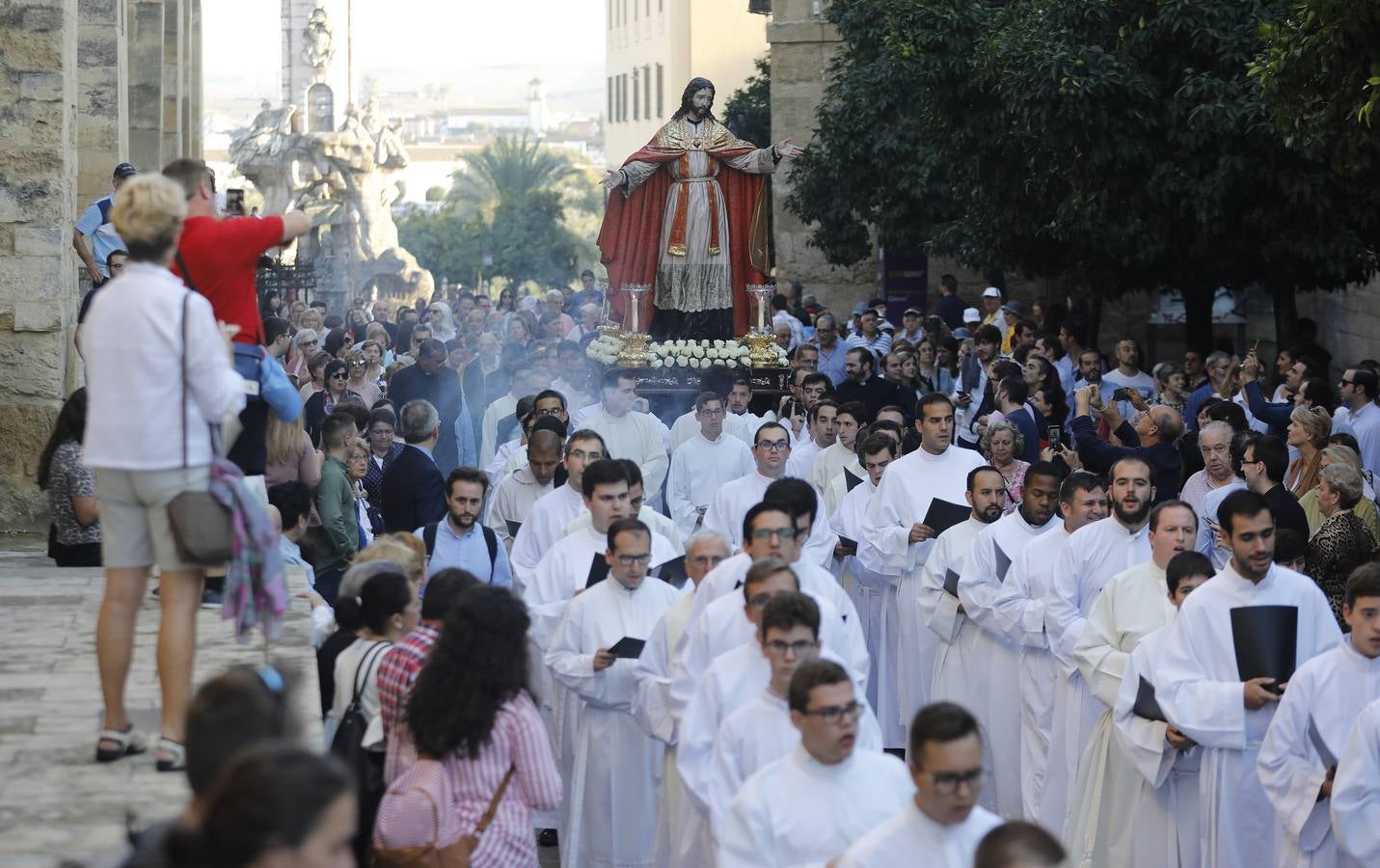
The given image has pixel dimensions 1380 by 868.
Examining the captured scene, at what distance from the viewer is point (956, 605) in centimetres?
1064

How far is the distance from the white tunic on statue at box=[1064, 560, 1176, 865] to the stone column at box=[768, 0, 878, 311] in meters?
22.2

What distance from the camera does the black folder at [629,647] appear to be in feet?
27.7

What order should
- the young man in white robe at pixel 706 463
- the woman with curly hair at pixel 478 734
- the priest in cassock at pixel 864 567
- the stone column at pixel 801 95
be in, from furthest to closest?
the stone column at pixel 801 95
the young man in white robe at pixel 706 463
the priest in cassock at pixel 864 567
the woman with curly hair at pixel 478 734

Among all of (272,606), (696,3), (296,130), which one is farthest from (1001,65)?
(696,3)

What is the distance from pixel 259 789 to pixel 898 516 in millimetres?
8456

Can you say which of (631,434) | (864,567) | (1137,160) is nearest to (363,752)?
(864,567)

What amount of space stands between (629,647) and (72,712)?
2.44 meters

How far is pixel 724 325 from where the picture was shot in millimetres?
17250

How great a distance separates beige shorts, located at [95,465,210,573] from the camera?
231 inches

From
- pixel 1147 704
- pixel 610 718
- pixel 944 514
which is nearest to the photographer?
pixel 1147 704

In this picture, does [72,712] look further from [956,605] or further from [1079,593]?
[956,605]

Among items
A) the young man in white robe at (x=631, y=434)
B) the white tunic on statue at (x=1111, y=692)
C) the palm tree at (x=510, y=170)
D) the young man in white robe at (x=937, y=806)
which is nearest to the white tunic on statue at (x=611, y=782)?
the white tunic on statue at (x=1111, y=692)

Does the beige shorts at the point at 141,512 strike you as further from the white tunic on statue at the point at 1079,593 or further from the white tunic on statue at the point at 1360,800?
the white tunic on statue at the point at 1079,593

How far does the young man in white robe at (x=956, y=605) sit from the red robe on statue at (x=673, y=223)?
21.9 feet
